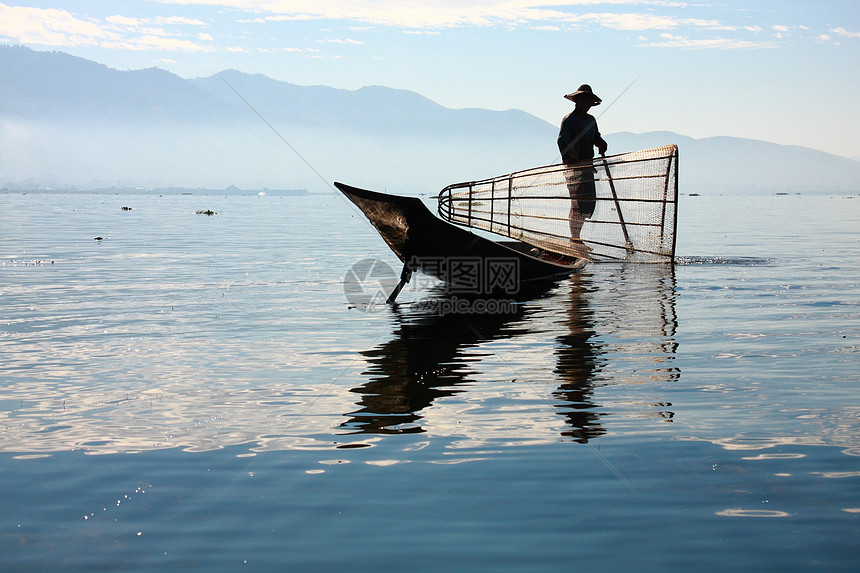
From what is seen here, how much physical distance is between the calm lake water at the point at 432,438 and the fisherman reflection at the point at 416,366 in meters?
0.04

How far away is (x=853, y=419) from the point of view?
634 cm

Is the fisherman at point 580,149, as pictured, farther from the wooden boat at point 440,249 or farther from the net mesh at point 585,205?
the wooden boat at point 440,249

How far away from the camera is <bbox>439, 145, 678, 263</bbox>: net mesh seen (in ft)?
51.5

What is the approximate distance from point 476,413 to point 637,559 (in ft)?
8.67

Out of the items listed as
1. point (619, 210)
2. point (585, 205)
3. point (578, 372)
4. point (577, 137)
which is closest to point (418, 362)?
point (578, 372)

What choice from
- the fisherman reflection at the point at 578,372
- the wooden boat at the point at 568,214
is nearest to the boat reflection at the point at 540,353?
the fisherman reflection at the point at 578,372

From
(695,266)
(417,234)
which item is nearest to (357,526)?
(417,234)

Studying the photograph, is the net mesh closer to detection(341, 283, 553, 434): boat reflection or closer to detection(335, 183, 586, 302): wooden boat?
detection(335, 183, 586, 302): wooden boat

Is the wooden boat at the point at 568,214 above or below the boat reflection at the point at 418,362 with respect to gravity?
above

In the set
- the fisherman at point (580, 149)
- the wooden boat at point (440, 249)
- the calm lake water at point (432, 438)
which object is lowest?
the calm lake water at point (432, 438)

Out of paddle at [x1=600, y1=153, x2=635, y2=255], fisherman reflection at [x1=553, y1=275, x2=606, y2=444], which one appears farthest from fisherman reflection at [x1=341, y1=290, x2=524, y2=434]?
paddle at [x1=600, y1=153, x2=635, y2=255]

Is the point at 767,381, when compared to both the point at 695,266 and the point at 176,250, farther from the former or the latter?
the point at 176,250

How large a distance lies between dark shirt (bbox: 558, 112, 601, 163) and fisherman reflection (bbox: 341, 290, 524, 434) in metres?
5.47

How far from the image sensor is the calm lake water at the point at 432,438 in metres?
4.25
